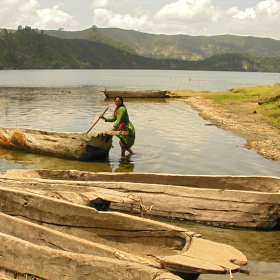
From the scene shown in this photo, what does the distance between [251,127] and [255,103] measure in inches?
363

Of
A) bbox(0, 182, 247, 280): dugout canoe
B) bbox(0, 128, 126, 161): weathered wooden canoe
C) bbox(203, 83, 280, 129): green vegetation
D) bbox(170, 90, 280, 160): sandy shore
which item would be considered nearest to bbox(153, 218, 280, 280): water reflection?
bbox(0, 182, 247, 280): dugout canoe

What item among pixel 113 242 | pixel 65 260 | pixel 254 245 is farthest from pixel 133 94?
pixel 65 260

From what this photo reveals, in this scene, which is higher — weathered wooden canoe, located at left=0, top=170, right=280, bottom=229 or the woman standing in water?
the woman standing in water

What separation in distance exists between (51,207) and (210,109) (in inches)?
813

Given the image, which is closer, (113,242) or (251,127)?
(113,242)

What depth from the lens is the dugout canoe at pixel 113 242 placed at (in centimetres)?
387

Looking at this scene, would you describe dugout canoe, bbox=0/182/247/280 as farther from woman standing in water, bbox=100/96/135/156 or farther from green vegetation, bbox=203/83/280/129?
green vegetation, bbox=203/83/280/129

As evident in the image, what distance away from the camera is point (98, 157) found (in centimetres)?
1135

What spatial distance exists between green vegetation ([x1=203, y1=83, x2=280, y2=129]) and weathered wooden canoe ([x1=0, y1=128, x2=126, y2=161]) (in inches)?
352

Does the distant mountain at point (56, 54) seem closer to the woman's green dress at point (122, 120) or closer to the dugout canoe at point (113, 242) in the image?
the woman's green dress at point (122, 120)

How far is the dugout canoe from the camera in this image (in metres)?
3.87

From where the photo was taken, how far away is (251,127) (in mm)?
17453

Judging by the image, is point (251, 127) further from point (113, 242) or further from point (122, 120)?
point (113, 242)

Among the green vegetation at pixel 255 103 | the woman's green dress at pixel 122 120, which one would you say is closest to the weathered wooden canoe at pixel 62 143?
the woman's green dress at pixel 122 120
